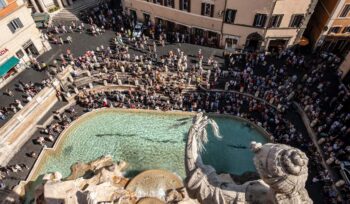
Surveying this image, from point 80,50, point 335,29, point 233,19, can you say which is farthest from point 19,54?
point 335,29

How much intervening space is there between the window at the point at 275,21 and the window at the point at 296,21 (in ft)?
4.65

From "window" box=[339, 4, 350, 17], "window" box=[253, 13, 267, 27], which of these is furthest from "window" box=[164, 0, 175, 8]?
"window" box=[339, 4, 350, 17]

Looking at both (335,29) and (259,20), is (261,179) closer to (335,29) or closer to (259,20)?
(259,20)

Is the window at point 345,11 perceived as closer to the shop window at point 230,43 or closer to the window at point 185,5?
the shop window at point 230,43

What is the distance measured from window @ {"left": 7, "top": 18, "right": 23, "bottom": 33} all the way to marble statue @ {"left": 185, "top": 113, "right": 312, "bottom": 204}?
26611 mm

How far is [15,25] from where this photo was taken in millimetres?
32094

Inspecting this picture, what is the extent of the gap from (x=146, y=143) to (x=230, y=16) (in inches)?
725

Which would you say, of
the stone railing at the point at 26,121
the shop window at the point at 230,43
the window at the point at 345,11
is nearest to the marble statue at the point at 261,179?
the shop window at the point at 230,43

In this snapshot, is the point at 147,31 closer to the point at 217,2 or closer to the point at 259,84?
the point at 217,2

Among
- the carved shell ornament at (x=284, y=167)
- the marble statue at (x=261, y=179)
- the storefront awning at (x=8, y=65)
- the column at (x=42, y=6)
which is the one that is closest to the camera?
the carved shell ornament at (x=284, y=167)

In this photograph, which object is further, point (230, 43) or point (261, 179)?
point (230, 43)

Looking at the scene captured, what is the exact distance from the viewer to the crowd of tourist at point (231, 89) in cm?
2628

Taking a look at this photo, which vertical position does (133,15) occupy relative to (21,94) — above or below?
above

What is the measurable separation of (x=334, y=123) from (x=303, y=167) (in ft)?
56.0
